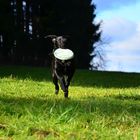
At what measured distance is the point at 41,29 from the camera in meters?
46.6

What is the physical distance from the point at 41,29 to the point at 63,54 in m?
32.6

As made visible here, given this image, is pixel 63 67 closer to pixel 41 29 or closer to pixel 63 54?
pixel 63 54

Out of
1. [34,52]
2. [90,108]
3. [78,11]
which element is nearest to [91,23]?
[78,11]

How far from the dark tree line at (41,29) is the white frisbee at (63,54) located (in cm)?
2933

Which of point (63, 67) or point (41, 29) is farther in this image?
point (41, 29)

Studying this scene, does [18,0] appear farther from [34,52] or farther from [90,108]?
[90,108]

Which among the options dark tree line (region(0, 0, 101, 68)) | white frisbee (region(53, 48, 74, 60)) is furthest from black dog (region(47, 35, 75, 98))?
dark tree line (region(0, 0, 101, 68))

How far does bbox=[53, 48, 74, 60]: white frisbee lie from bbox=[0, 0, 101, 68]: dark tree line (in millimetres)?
29329

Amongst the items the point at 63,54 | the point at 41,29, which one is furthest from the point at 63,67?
the point at 41,29

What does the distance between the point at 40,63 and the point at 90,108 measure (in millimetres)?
37636

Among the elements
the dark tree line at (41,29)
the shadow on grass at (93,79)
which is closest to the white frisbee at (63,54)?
the shadow on grass at (93,79)

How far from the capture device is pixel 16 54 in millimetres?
47062

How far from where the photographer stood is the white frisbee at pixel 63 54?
46.0 feet

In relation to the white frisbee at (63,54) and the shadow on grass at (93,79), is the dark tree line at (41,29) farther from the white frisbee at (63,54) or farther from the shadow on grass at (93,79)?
the white frisbee at (63,54)
